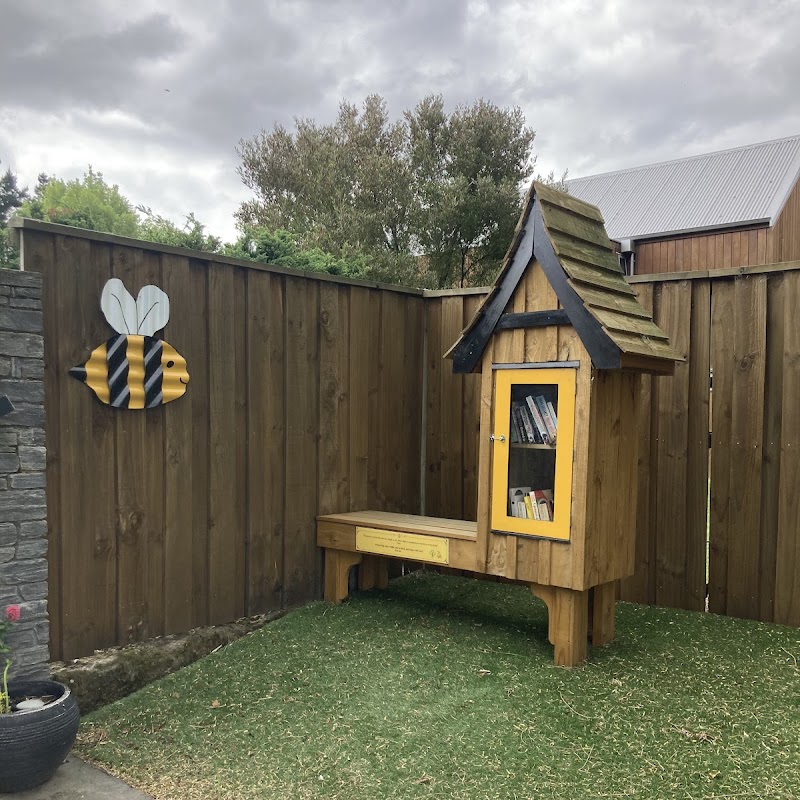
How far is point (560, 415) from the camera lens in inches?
129

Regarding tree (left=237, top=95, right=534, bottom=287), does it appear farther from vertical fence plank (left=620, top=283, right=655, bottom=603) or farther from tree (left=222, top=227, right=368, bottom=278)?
vertical fence plank (left=620, top=283, right=655, bottom=603)

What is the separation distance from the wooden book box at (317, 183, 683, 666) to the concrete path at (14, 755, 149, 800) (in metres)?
1.83

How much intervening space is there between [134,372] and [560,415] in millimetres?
2015

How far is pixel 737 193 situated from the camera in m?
13.8

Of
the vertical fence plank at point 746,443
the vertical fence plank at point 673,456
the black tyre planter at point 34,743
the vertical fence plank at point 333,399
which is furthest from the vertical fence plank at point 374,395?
the black tyre planter at point 34,743

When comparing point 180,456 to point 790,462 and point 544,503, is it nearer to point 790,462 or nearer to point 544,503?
point 544,503

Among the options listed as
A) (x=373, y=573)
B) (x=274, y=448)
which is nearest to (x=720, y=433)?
(x=373, y=573)

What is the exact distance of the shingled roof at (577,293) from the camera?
10.3 feet

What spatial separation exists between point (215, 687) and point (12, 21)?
33.6 ft

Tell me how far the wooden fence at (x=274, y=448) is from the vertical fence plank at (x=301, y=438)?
10 millimetres

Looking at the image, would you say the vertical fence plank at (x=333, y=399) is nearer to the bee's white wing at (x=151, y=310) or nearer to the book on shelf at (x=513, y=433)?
the bee's white wing at (x=151, y=310)

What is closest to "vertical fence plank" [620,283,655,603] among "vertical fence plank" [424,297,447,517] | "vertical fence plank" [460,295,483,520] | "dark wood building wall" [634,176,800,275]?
"vertical fence plank" [460,295,483,520]

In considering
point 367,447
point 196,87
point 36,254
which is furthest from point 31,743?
point 196,87

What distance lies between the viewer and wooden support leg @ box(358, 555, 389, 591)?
4477 mm
